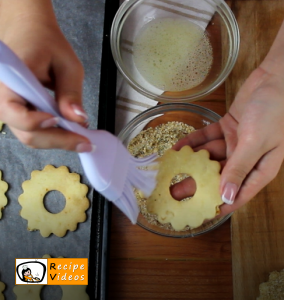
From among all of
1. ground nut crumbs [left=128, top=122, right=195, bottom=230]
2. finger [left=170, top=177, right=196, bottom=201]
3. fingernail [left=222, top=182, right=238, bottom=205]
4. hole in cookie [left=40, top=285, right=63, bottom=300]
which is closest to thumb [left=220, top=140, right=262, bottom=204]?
Answer: fingernail [left=222, top=182, right=238, bottom=205]

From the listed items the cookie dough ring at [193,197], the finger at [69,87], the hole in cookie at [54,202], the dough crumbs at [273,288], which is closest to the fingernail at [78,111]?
the finger at [69,87]

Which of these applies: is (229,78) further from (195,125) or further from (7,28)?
(7,28)

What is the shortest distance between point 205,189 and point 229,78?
0.33m

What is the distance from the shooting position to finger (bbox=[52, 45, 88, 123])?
428mm

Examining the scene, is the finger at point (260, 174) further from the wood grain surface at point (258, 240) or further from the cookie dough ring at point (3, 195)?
the cookie dough ring at point (3, 195)

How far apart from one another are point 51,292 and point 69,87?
1.72ft

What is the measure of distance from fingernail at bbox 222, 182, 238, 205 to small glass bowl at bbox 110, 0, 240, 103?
11.1 inches

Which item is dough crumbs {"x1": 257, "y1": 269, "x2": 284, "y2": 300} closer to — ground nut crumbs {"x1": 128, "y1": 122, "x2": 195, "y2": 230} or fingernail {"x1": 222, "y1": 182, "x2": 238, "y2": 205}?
fingernail {"x1": 222, "y1": 182, "x2": 238, "y2": 205}

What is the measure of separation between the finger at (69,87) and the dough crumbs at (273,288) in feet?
1.90

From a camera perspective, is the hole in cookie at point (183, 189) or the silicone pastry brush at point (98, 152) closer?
the silicone pastry brush at point (98, 152)

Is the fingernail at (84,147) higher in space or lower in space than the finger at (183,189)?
lower

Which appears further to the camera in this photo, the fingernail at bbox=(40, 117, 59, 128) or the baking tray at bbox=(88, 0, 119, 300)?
the baking tray at bbox=(88, 0, 119, 300)

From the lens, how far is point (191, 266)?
0.75 metres

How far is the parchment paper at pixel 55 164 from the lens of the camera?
76 cm
